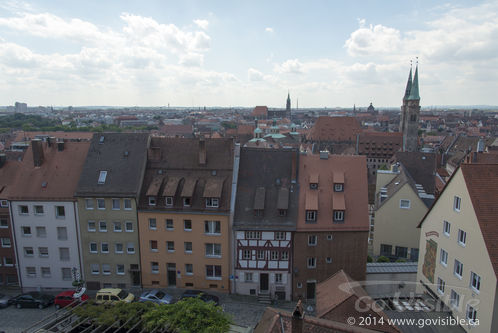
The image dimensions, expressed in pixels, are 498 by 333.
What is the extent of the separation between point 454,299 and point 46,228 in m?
35.9

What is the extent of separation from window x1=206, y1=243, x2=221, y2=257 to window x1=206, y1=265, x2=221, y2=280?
116 cm

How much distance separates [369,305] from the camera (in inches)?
815

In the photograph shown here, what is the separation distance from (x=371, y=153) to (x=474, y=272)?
11268cm

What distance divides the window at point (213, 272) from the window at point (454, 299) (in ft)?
63.8

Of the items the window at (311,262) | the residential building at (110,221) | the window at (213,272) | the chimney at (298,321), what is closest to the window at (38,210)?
the residential building at (110,221)

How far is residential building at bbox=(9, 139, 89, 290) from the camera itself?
36.2 m

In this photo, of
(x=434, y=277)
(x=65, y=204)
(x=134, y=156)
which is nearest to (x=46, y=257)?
(x=65, y=204)

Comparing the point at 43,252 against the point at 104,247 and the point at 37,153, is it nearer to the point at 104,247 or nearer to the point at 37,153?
the point at 104,247

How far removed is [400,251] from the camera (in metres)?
43.5

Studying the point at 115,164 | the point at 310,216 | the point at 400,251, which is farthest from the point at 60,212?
the point at 400,251

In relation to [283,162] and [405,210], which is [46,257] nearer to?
[283,162]

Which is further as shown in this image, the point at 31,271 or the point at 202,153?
the point at 31,271

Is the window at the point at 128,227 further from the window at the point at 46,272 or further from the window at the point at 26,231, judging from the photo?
the window at the point at 26,231

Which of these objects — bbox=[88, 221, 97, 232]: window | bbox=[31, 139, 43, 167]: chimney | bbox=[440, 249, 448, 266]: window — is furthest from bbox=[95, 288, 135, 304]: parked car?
bbox=[440, 249, 448, 266]: window
